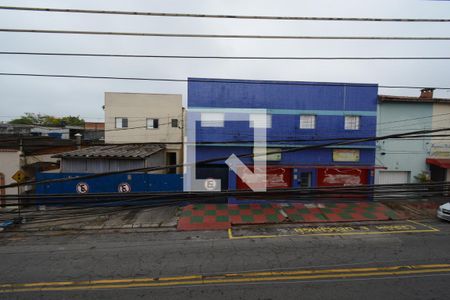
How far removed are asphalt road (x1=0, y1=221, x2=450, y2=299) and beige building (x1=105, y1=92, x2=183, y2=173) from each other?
38.3 ft

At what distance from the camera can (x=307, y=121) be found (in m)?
16.1

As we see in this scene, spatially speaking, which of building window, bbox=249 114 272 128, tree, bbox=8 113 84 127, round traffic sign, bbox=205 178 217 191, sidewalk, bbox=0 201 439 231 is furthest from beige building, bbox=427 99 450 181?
tree, bbox=8 113 84 127

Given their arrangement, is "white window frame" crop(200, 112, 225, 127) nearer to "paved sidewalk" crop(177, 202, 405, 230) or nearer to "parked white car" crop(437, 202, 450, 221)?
"paved sidewalk" crop(177, 202, 405, 230)

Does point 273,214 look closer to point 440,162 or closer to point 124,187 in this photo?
point 124,187

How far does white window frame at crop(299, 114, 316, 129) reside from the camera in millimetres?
16125

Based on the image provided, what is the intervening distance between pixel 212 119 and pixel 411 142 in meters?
12.4

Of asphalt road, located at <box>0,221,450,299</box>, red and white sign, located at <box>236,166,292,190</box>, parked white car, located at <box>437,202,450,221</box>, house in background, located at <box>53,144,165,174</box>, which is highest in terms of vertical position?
house in background, located at <box>53,144,165,174</box>

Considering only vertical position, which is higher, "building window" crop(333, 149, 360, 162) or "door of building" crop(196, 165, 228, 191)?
"building window" crop(333, 149, 360, 162)

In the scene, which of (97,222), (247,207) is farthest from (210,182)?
(97,222)

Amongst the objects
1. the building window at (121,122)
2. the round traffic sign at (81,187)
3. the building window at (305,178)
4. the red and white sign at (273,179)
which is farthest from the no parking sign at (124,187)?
the building window at (305,178)

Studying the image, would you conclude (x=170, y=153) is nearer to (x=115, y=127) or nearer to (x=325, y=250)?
(x=115, y=127)

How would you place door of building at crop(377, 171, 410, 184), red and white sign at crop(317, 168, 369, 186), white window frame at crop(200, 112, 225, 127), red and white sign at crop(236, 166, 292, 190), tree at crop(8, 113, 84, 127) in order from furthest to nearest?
tree at crop(8, 113, 84, 127), door of building at crop(377, 171, 410, 184), red and white sign at crop(317, 168, 369, 186), red and white sign at crop(236, 166, 292, 190), white window frame at crop(200, 112, 225, 127)

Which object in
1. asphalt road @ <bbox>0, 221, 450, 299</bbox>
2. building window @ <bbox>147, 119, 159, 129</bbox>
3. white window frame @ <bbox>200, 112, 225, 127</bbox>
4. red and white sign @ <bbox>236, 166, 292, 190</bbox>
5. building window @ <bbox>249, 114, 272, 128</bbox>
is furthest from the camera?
building window @ <bbox>147, 119, 159, 129</bbox>

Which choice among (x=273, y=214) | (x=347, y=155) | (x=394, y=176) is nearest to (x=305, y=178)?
(x=347, y=155)
